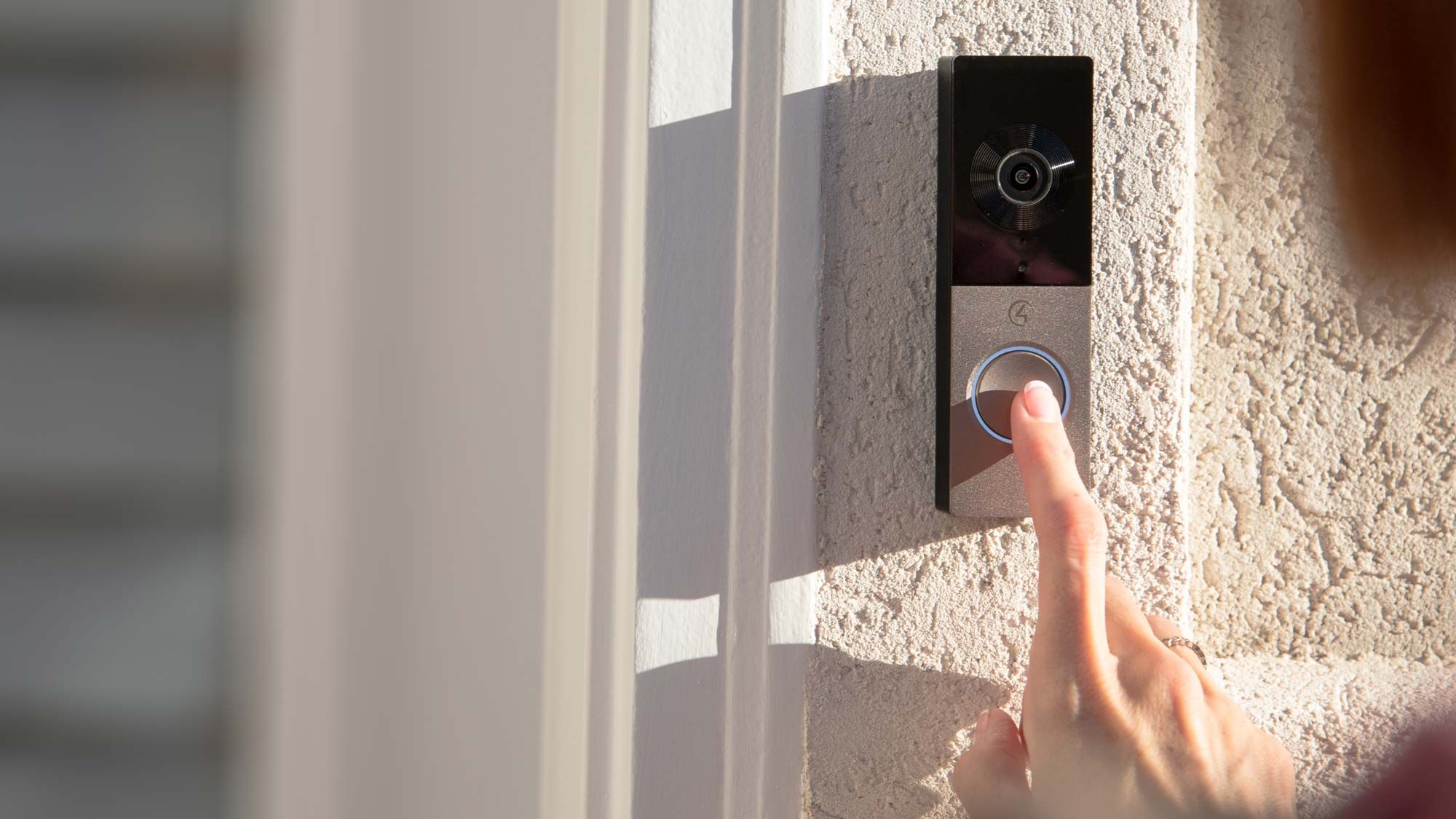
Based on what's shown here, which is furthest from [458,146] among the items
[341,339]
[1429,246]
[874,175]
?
[1429,246]

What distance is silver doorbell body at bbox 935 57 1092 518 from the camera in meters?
0.46

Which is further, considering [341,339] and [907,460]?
[907,460]

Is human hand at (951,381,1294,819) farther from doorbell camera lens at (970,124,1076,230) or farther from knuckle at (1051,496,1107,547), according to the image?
doorbell camera lens at (970,124,1076,230)

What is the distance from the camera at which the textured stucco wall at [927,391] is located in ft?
1.62

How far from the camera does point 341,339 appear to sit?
21 centimetres

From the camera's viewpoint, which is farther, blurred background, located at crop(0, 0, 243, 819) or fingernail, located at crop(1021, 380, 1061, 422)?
fingernail, located at crop(1021, 380, 1061, 422)

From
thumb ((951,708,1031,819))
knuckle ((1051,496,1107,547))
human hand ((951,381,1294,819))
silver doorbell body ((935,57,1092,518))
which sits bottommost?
thumb ((951,708,1031,819))

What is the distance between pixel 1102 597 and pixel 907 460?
0.45ft

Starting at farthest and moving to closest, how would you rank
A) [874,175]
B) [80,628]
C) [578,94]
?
[874,175]
[578,94]
[80,628]

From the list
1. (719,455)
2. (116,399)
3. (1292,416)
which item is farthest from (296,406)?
(1292,416)

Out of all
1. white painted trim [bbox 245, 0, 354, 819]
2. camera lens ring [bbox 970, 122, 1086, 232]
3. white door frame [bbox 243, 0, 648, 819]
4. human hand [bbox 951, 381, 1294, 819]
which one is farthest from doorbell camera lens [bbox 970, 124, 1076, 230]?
white painted trim [bbox 245, 0, 354, 819]

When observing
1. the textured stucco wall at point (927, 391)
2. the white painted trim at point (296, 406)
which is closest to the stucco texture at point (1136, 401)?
the textured stucco wall at point (927, 391)

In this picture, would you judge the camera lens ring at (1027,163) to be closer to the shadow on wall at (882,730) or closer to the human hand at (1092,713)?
the human hand at (1092,713)

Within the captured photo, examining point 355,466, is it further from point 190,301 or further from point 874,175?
point 874,175
